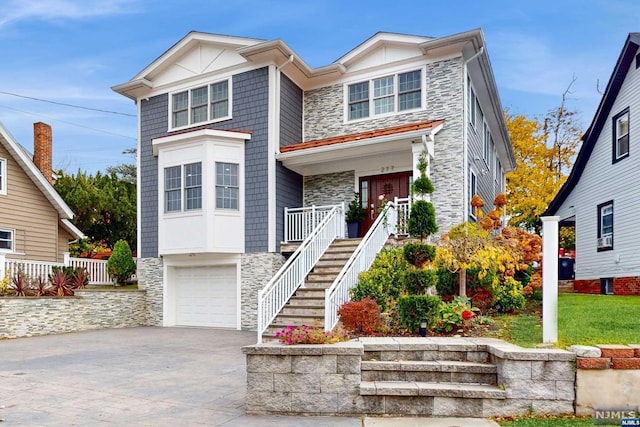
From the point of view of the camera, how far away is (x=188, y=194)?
544 inches

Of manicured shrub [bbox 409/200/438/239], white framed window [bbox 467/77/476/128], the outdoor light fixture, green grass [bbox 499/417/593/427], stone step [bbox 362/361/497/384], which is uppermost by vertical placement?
white framed window [bbox 467/77/476/128]

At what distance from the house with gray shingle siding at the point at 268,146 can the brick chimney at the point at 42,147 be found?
5.57 meters

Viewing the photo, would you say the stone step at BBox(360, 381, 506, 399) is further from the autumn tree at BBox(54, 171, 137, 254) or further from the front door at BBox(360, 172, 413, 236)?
the autumn tree at BBox(54, 171, 137, 254)

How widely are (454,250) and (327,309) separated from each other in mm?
2594

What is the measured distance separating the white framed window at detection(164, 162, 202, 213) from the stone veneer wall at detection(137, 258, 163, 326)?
6.42 feet

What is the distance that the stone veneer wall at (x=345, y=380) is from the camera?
15.7ft

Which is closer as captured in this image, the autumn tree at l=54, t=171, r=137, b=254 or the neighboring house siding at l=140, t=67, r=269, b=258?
the neighboring house siding at l=140, t=67, r=269, b=258

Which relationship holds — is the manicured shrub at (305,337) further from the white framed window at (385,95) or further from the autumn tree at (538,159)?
the autumn tree at (538,159)

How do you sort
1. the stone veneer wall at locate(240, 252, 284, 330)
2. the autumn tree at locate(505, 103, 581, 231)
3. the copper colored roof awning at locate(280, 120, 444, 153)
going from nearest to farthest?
1. the copper colored roof awning at locate(280, 120, 444, 153)
2. the stone veneer wall at locate(240, 252, 284, 330)
3. the autumn tree at locate(505, 103, 581, 231)

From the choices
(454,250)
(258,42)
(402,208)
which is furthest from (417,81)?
(454,250)

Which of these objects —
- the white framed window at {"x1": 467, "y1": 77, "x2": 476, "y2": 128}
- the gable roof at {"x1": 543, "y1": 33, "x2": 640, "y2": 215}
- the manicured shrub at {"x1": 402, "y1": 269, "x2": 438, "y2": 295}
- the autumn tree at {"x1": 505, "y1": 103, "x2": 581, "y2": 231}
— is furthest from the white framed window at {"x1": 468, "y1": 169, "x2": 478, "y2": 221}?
the autumn tree at {"x1": 505, "y1": 103, "x2": 581, "y2": 231}

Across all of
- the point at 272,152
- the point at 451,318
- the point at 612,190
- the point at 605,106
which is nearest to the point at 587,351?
the point at 451,318

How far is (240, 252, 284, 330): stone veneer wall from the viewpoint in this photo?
43.2 feet
